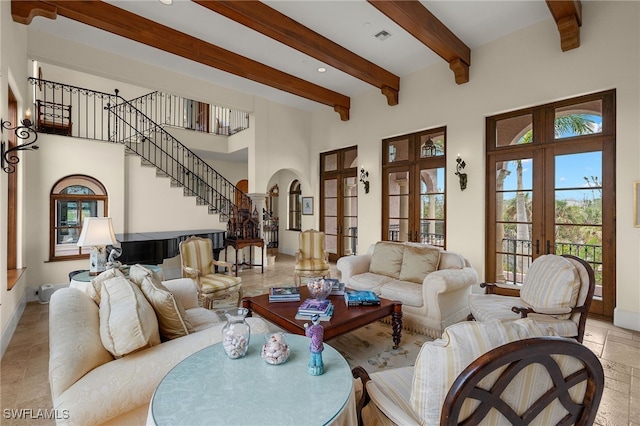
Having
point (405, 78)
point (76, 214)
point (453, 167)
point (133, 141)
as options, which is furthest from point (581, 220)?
point (133, 141)

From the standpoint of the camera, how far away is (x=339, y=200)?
302 inches

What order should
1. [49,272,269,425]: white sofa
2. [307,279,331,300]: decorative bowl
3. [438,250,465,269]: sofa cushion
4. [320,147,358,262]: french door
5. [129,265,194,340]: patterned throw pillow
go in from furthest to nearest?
[320,147,358,262]: french door < [438,250,465,269]: sofa cushion < [307,279,331,300]: decorative bowl < [129,265,194,340]: patterned throw pillow < [49,272,269,425]: white sofa

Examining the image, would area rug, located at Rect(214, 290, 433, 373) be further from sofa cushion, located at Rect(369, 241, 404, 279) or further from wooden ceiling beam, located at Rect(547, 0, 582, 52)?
wooden ceiling beam, located at Rect(547, 0, 582, 52)

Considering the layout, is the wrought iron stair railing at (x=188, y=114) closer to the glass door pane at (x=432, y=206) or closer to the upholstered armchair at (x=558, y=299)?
the glass door pane at (x=432, y=206)

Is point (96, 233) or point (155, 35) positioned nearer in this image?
point (96, 233)

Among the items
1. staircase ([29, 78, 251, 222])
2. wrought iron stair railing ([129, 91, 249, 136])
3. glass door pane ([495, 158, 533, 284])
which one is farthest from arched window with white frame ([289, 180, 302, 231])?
glass door pane ([495, 158, 533, 284])

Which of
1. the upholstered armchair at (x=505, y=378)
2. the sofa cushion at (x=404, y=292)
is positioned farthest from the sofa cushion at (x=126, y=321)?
the sofa cushion at (x=404, y=292)

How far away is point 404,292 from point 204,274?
2.68 meters

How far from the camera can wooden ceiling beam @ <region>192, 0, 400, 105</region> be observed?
12.0 ft

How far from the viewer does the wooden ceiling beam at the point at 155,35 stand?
356 centimetres

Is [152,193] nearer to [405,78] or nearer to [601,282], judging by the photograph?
[405,78]

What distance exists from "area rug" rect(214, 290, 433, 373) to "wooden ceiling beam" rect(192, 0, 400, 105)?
3810mm

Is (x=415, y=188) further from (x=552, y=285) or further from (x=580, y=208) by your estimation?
(x=552, y=285)

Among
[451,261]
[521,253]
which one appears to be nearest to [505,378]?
[451,261]
